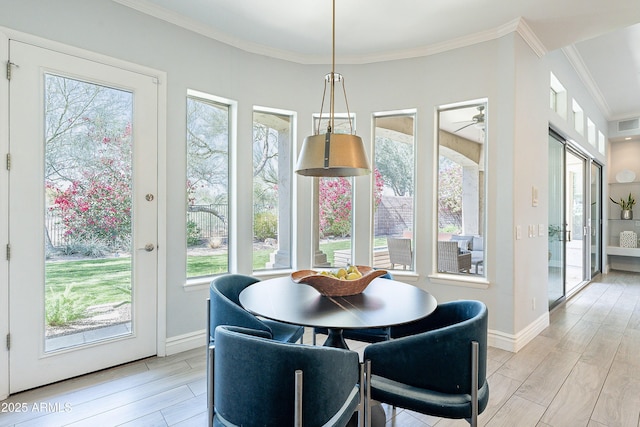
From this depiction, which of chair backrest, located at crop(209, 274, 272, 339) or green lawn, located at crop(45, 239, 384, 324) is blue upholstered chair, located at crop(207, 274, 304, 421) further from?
green lawn, located at crop(45, 239, 384, 324)

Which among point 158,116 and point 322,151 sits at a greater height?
point 158,116

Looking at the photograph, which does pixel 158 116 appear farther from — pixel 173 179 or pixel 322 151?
pixel 322 151

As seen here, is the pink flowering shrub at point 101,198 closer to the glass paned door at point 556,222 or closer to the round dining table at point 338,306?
the round dining table at point 338,306

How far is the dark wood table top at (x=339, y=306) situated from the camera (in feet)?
4.99

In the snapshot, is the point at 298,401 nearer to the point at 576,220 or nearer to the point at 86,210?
the point at 86,210

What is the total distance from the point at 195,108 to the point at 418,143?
A: 2.27 metres

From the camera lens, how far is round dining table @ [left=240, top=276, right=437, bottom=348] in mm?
1517

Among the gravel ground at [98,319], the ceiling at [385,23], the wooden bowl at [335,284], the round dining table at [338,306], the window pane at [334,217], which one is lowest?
the gravel ground at [98,319]

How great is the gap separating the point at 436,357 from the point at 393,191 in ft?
8.16

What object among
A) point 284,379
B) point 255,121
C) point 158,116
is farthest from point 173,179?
point 284,379

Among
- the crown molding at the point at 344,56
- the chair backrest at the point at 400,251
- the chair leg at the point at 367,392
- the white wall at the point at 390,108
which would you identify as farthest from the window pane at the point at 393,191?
the chair leg at the point at 367,392

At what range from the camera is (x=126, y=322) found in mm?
2734

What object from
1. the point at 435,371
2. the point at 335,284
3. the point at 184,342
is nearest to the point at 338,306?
the point at 335,284

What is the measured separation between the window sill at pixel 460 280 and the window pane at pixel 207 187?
7.05ft
